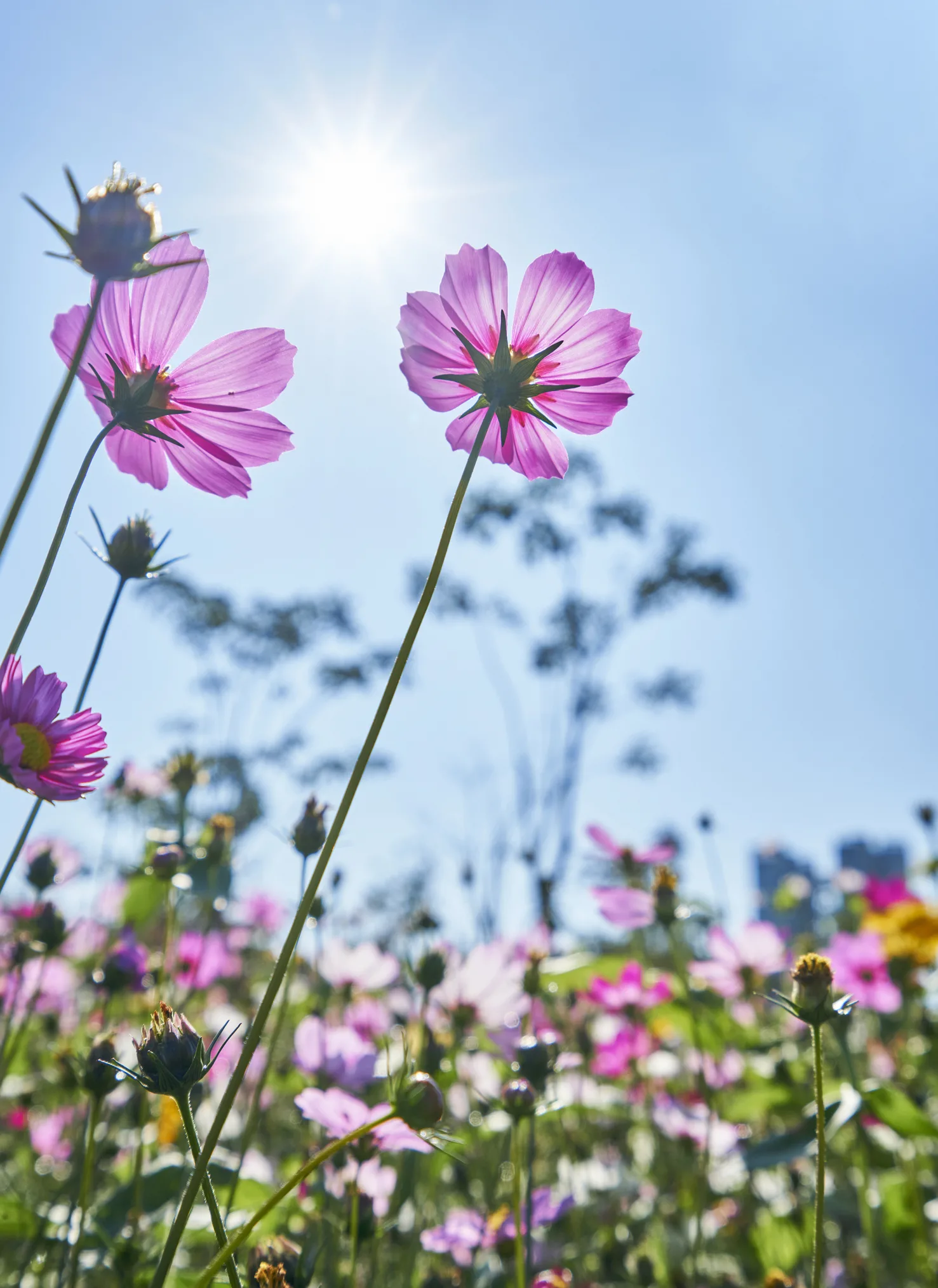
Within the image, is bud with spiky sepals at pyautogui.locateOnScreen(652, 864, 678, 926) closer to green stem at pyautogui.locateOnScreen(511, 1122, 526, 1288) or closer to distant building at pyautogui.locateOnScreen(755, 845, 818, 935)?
green stem at pyautogui.locateOnScreen(511, 1122, 526, 1288)

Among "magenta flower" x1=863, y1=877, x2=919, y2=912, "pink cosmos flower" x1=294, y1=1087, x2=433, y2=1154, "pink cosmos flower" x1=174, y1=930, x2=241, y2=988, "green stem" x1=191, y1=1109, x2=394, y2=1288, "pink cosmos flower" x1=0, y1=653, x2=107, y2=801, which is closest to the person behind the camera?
"green stem" x1=191, y1=1109, x2=394, y2=1288

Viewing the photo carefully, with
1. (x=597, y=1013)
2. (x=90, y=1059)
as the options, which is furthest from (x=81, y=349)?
(x=597, y=1013)

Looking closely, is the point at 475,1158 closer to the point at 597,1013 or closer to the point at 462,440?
the point at 597,1013

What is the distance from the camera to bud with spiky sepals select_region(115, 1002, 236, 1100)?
0.45m

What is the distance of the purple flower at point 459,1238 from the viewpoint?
0.98 meters

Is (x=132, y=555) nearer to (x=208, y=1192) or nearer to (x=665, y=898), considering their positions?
(x=208, y=1192)

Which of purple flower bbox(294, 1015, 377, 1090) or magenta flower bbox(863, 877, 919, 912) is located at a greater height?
magenta flower bbox(863, 877, 919, 912)

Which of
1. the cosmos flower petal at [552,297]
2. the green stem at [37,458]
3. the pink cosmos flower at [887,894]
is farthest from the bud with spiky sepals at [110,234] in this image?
the pink cosmos flower at [887,894]

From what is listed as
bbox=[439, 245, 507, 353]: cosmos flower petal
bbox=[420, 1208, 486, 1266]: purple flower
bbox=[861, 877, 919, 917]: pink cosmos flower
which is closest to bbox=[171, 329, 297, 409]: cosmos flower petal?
bbox=[439, 245, 507, 353]: cosmos flower petal

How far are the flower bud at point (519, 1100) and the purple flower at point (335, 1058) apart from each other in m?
0.41

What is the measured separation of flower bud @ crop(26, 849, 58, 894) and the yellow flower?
1.65 metres

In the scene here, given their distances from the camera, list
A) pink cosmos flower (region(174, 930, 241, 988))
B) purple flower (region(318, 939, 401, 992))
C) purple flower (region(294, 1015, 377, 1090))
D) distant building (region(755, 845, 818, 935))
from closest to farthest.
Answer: purple flower (region(294, 1015, 377, 1090)), pink cosmos flower (region(174, 930, 241, 988)), purple flower (region(318, 939, 401, 992)), distant building (region(755, 845, 818, 935))

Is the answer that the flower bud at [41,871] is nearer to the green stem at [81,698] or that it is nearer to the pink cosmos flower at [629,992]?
the green stem at [81,698]

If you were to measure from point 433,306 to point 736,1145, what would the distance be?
165 centimetres
